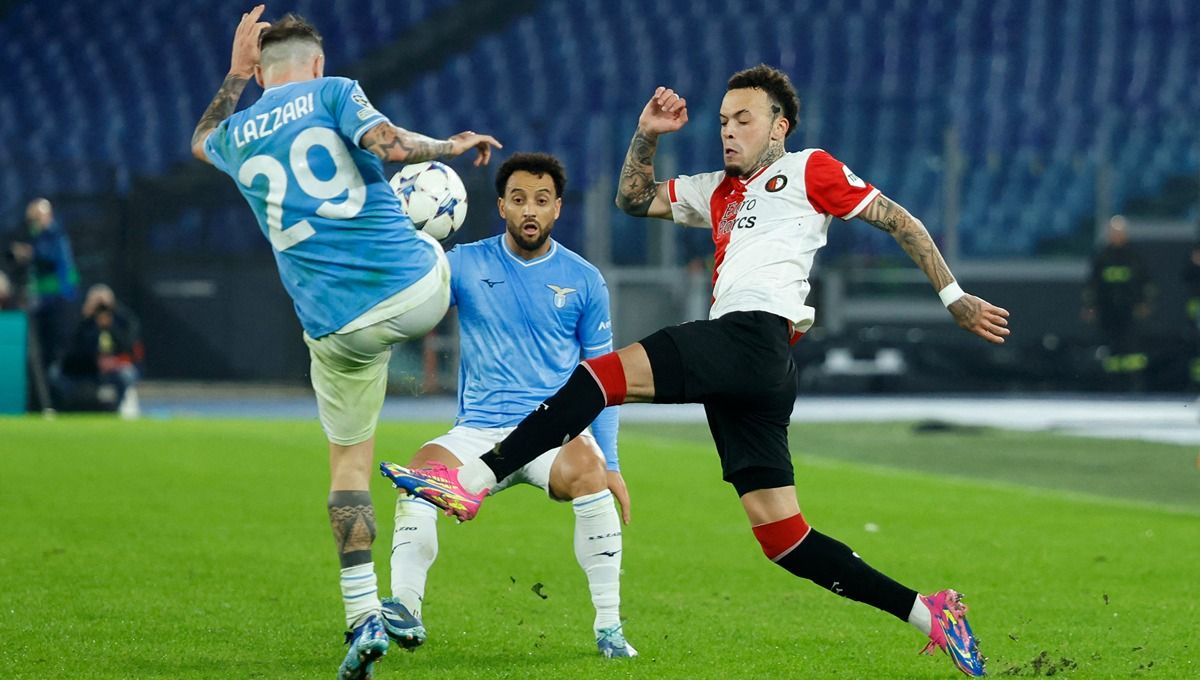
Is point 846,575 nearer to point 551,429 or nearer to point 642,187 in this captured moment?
point 551,429

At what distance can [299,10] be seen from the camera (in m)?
23.3

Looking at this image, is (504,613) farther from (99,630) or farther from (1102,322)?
(1102,322)

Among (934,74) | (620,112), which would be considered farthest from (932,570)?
(934,74)

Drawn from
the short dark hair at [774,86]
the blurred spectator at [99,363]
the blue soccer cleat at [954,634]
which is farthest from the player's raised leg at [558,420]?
the blurred spectator at [99,363]

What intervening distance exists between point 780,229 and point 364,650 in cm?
167

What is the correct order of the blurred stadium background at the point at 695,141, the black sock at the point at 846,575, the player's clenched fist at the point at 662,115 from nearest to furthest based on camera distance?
the black sock at the point at 846,575 → the player's clenched fist at the point at 662,115 → the blurred stadium background at the point at 695,141

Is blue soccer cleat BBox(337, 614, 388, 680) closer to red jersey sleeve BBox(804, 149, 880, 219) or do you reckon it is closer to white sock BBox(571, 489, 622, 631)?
white sock BBox(571, 489, 622, 631)

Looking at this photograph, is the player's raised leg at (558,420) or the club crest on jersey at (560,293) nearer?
the player's raised leg at (558,420)

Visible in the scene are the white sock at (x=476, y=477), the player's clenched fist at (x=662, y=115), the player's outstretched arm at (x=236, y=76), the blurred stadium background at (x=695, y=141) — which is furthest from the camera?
the blurred stadium background at (x=695, y=141)

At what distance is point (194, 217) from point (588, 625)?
14.7 metres

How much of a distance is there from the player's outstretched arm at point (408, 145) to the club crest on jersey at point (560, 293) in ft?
3.34

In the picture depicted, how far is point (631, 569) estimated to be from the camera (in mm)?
7309

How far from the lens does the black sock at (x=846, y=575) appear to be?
472 centimetres

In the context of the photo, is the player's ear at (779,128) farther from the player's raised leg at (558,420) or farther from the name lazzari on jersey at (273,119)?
the name lazzari on jersey at (273,119)
